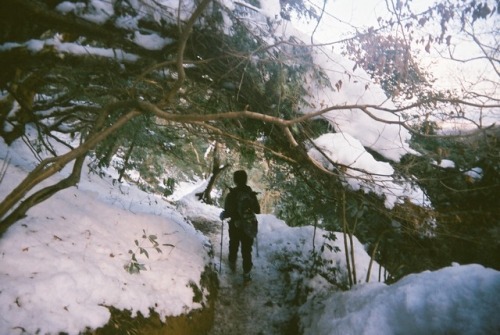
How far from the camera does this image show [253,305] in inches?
233

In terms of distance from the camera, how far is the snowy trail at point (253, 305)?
5.21 m

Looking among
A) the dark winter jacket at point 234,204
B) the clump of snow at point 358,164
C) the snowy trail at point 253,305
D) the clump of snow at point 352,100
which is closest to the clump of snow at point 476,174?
the clump of snow at point 358,164

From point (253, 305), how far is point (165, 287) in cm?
218

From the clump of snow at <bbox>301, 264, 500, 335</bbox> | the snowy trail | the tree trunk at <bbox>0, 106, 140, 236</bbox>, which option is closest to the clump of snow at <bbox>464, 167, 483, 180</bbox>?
the clump of snow at <bbox>301, 264, 500, 335</bbox>

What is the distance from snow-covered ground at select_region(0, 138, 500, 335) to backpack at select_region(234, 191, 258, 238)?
103 centimetres

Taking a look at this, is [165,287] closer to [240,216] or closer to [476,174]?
[240,216]

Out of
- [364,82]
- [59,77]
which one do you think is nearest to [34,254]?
[59,77]

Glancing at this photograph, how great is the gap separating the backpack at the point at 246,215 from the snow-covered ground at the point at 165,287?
103 cm

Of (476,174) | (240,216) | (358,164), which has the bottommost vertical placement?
(240,216)

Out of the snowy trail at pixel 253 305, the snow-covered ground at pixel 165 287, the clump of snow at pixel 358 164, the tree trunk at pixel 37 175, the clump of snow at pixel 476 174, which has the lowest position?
the snowy trail at pixel 253 305

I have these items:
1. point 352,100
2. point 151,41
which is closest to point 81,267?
point 151,41

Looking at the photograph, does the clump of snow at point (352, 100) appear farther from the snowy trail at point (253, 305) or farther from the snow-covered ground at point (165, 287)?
the snowy trail at point (253, 305)

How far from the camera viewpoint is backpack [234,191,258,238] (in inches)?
248

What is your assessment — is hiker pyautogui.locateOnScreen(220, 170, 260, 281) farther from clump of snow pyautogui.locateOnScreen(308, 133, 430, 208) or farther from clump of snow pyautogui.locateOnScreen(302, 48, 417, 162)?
clump of snow pyautogui.locateOnScreen(302, 48, 417, 162)
